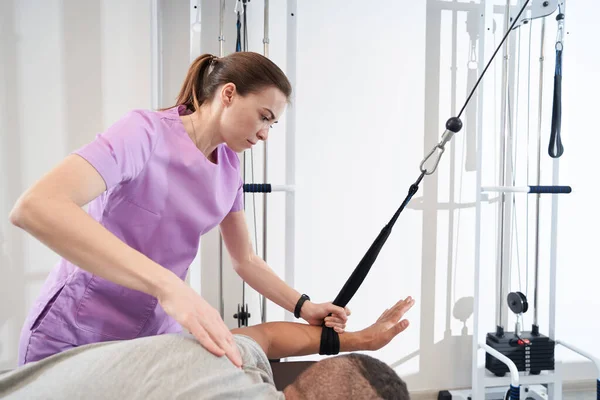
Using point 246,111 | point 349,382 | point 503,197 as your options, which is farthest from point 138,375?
point 503,197

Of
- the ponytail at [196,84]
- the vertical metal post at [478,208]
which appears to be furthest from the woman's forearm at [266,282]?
the vertical metal post at [478,208]

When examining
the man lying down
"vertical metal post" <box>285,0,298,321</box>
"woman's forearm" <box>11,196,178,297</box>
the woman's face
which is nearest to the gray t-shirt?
the man lying down

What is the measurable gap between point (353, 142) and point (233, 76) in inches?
42.5

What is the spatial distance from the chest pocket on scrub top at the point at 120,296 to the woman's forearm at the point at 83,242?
250mm

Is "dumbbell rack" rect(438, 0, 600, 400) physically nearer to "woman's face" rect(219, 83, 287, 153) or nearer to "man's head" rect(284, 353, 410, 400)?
"woman's face" rect(219, 83, 287, 153)

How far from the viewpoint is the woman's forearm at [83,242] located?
27.1 inches

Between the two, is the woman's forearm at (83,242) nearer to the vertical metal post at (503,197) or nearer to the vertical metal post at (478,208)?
the vertical metal post at (478,208)

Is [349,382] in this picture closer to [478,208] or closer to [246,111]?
[246,111]

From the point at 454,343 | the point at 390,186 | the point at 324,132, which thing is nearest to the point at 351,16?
the point at 324,132

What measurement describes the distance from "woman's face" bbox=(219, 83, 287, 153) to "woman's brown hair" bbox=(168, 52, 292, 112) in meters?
0.01

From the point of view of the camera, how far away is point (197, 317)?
744mm

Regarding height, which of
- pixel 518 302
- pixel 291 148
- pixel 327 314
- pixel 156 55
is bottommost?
pixel 518 302

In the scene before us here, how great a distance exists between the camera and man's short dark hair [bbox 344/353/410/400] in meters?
0.71

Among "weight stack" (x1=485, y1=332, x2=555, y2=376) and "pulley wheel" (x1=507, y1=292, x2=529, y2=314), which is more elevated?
"pulley wheel" (x1=507, y1=292, x2=529, y2=314)
